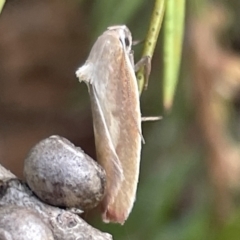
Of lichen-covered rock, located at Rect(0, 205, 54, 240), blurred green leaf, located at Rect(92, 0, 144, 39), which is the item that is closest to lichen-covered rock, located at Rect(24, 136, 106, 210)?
lichen-covered rock, located at Rect(0, 205, 54, 240)

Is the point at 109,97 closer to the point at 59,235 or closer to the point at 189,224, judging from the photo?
the point at 59,235

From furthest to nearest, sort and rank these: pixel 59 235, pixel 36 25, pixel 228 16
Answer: pixel 36 25 < pixel 228 16 < pixel 59 235

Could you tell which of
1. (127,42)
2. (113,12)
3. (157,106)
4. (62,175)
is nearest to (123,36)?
(127,42)

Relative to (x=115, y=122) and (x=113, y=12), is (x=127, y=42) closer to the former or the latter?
(x=115, y=122)

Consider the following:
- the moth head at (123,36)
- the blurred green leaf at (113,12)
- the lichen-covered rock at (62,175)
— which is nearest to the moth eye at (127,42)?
the moth head at (123,36)

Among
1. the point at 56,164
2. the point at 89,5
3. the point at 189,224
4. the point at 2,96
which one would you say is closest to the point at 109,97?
the point at 56,164

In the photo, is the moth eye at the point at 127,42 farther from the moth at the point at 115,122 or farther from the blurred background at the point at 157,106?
the blurred background at the point at 157,106

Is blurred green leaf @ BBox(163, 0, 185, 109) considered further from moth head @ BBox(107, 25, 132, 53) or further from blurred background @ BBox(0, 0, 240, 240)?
A: blurred background @ BBox(0, 0, 240, 240)
